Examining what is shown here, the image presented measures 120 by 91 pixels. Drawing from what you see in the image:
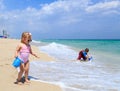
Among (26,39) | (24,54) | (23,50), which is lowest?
(24,54)

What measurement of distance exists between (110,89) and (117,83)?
835mm

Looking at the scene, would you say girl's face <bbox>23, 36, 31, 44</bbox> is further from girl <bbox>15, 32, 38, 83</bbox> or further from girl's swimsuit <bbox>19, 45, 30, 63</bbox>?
girl's swimsuit <bbox>19, 45, 30, 63</bbox>

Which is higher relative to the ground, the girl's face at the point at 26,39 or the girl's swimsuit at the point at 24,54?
the girl's face at the point at 26,39

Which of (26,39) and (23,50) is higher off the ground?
(26,39)

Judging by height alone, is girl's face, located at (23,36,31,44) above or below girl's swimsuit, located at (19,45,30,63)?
above

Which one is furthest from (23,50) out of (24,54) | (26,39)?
(26,39)

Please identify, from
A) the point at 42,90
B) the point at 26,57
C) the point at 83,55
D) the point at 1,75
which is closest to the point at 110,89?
the point at 42,90

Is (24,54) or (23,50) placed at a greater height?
(23,50)

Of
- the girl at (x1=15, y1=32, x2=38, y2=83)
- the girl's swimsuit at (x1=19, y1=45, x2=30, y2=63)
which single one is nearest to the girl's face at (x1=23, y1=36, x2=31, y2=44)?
the girl at (x1=15, y1=32, x2=38, y2=83)

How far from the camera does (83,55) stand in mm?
13352

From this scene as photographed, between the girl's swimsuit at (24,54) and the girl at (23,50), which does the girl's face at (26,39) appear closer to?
the girl at (23,50)

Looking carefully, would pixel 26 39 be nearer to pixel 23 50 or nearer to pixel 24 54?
pixel 23 50

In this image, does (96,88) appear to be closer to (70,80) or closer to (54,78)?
(70,80)

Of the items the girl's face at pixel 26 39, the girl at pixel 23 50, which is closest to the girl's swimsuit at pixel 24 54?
the girl at pixel 23 50
